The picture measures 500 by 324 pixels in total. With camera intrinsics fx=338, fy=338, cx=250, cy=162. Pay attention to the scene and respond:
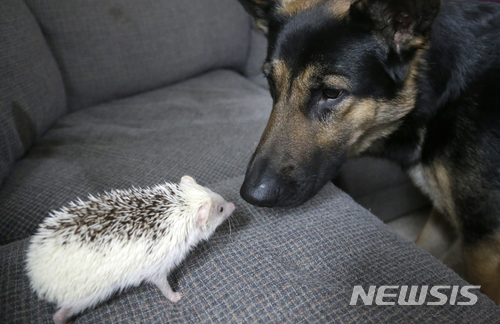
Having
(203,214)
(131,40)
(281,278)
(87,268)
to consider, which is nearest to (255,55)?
(131,40)

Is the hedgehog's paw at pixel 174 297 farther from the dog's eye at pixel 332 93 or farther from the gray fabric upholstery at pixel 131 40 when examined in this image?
the gray fabric upholstery at pixel 131 40

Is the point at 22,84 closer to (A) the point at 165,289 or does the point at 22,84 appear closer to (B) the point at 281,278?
(A) the point at 165,289

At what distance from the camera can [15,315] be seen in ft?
3.19

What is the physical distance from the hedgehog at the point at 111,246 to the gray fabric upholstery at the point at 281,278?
0.20 ft

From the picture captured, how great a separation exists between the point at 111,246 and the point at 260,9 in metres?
1.30

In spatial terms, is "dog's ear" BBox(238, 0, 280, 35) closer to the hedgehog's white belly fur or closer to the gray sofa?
the gray sofa

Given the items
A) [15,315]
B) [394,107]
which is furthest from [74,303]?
[394,107]

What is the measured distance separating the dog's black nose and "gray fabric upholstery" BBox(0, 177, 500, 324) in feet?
0.34

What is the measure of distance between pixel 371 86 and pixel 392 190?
3.91 ft

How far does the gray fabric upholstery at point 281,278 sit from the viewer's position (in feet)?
3.20

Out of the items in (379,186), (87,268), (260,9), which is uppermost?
(260,9)

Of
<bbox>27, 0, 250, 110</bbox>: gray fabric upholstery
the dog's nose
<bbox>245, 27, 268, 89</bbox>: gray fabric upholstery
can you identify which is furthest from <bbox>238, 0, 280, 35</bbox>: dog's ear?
<bbox>245, 27, 268, 89</bbox>: gray fabric upholstery

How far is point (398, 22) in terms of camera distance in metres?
1.27

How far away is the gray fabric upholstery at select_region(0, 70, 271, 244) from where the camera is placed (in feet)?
5.00
